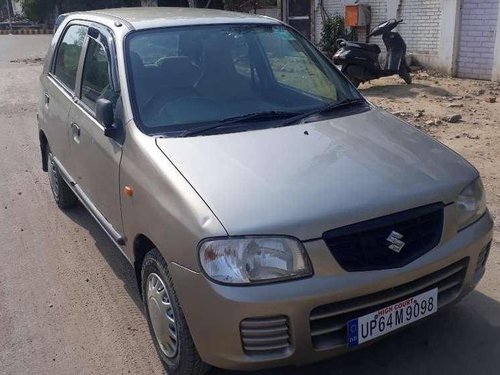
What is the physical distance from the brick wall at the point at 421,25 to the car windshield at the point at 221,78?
26.3 ft

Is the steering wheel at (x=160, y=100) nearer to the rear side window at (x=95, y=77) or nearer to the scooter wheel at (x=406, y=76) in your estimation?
the rear side window at (x=95, y=77)

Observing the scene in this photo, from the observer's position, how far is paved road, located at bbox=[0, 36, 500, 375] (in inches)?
117

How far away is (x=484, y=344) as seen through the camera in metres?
3.06

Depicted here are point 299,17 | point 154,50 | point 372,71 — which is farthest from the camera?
point 299,17

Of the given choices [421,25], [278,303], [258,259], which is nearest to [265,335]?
[278,303]

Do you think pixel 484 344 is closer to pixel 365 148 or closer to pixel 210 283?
pixel 365 148

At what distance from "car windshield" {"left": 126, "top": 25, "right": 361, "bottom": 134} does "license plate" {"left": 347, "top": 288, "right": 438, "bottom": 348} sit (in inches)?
50.7

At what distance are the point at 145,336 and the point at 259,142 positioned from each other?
134 cm

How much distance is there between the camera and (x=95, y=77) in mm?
3842

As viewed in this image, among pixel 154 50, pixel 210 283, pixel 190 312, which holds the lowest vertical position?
pixel 190 312

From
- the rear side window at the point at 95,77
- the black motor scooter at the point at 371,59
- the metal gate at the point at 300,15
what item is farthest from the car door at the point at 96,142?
the metal gate at the point at 300,15

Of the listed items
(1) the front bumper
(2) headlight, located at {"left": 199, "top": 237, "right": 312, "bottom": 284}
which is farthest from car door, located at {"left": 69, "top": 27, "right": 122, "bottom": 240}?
(2) headlight, located at {"left": 199, "top": 237, "right": 312, "bottom": 284}

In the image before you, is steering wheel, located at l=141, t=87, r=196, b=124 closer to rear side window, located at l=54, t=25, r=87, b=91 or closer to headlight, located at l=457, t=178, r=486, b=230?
rear side window, located at l=54, t=25, r=87, b=91

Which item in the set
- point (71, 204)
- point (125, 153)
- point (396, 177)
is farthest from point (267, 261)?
point (71, 204)
